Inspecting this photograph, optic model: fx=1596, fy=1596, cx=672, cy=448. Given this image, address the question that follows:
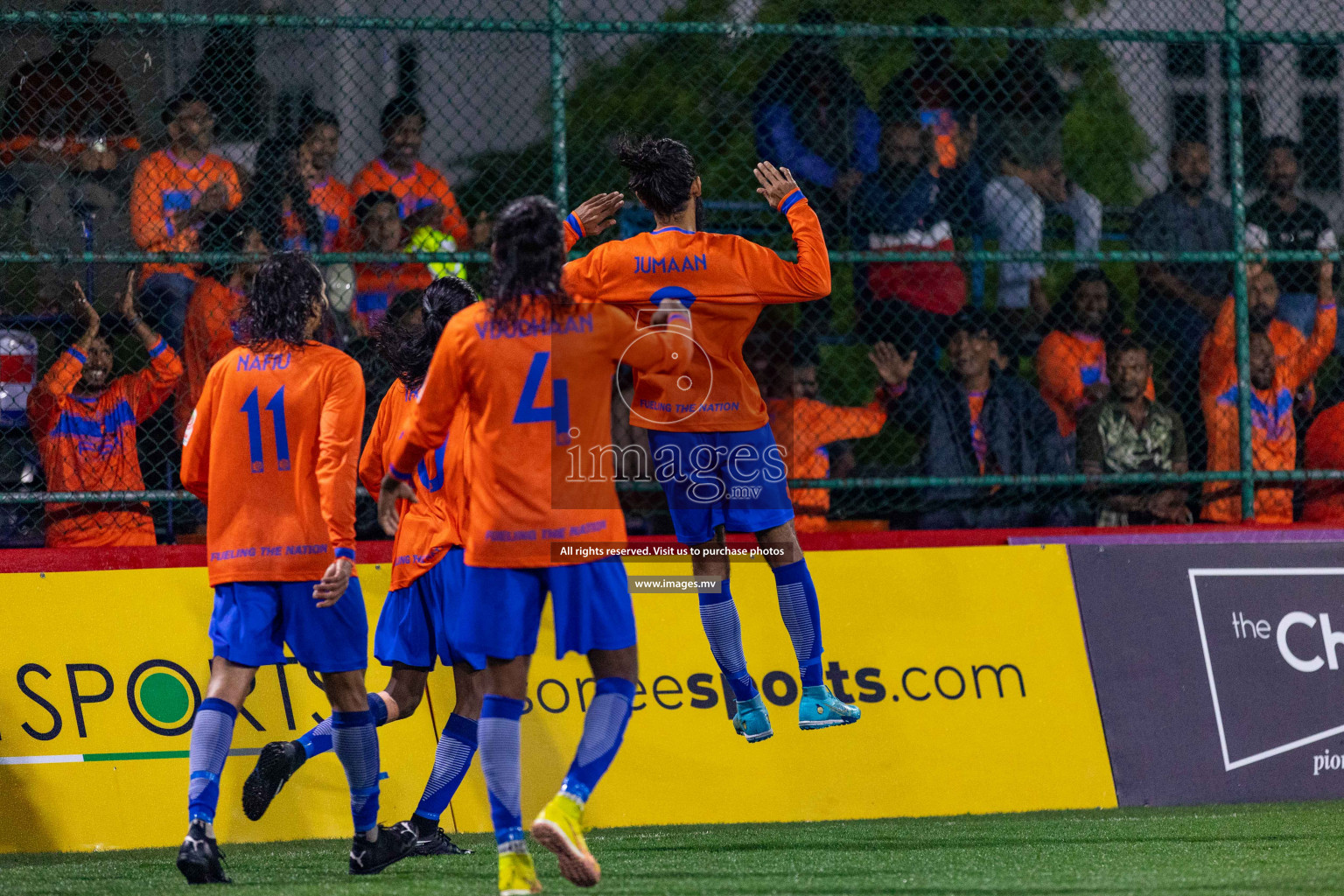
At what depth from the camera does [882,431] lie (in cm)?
845

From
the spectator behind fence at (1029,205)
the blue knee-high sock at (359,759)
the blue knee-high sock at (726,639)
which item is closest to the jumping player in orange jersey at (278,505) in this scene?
the blue knee-high sock at (359,759)

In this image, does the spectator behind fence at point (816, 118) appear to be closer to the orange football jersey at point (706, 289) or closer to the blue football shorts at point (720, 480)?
the orange football jersey at point (706, 289)

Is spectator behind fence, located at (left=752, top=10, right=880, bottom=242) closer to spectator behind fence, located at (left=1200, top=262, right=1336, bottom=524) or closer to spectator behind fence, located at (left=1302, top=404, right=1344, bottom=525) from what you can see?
Answer: spectator behind fence, located at (left=1200, top=262, right=1336, bottom=524)

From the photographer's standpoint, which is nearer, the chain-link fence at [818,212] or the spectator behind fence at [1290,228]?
the chain-link fence at [818,212]

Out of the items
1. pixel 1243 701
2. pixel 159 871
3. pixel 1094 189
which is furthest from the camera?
pixel 1094 189

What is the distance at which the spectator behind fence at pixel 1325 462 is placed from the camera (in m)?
8.84

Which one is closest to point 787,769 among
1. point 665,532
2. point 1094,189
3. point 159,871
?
point 665,532

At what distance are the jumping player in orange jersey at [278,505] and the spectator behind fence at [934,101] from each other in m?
3.95

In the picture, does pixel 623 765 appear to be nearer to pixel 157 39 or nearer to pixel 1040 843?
pixel 1040 843

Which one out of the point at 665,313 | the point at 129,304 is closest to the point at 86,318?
the point at 129,304

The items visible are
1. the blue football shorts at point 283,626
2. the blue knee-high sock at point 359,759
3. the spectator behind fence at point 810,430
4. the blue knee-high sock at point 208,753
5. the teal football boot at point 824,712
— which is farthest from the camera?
the spectator behind fence at point 810,430

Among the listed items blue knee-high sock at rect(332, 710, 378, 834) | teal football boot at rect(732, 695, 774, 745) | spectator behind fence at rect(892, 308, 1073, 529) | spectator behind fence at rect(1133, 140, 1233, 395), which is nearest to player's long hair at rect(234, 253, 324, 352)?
blue knee-high sock at rect(332, 710, 378, 834)

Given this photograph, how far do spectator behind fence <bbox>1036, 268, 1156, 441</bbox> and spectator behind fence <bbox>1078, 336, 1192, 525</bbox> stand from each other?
0.23 feet

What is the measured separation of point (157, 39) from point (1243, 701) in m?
6.23
